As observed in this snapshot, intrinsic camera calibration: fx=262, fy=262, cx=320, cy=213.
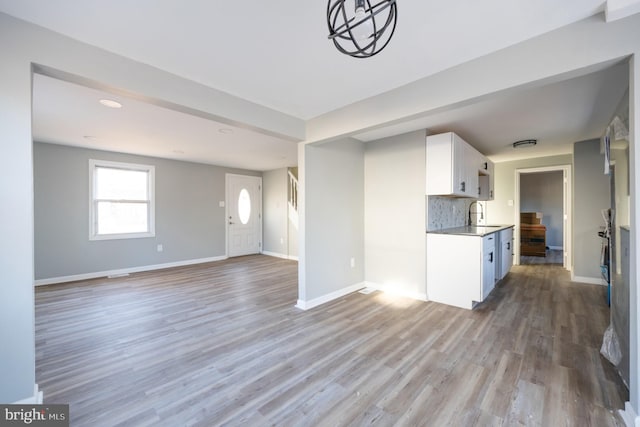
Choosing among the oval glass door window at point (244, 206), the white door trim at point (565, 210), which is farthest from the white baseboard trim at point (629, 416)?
the oval glass door window at point (244, 206)

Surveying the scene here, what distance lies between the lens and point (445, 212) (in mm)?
4168

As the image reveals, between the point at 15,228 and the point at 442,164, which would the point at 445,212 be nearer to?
the point at 442,164

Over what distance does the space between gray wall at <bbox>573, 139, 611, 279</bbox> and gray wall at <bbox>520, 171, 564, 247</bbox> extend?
4148 mm

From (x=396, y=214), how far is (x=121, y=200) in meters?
5.19

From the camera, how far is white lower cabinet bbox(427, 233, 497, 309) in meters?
3.11

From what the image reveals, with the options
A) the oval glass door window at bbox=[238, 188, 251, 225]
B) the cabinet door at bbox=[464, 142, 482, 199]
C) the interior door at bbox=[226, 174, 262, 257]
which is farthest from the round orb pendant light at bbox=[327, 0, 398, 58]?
the oval glass door window at bbox=[238, 188, 251, 225]

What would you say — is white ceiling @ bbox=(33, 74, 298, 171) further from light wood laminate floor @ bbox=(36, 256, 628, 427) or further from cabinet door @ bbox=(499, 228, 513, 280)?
cabinet door @ bbox=(499, 228, 513, 280)

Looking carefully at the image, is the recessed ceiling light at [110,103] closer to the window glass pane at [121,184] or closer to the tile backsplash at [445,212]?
the window glass pane at [121,184]

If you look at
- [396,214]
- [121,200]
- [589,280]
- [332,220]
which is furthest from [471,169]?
[121,200]

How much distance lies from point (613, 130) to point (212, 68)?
3.13 m

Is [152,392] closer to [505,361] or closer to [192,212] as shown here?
[505,361]

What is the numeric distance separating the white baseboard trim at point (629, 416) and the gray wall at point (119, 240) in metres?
6.57

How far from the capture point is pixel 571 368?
1.99 meters

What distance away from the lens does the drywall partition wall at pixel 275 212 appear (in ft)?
22.5
